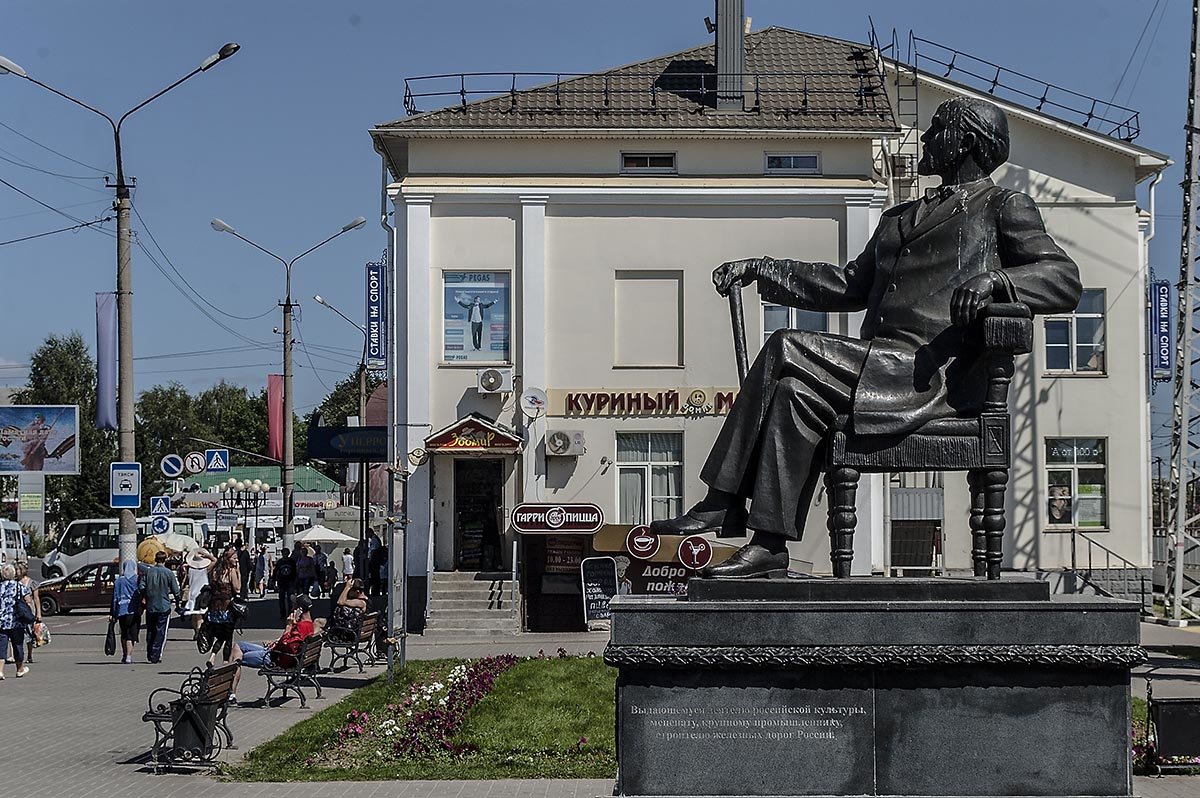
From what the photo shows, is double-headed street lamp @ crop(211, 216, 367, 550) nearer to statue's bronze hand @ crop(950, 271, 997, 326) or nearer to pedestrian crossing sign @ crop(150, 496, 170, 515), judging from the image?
pedestrian crossing sign @ crop(150, 496, 170, 515)

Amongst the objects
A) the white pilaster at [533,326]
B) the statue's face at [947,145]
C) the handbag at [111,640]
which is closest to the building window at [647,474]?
the white pilaster at [533,326]

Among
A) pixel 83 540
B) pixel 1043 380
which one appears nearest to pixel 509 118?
pixel 1043 380

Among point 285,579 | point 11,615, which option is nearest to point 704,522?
point 11,615

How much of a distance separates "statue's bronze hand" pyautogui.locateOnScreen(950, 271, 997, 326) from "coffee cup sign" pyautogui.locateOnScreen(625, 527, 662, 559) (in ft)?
65.0

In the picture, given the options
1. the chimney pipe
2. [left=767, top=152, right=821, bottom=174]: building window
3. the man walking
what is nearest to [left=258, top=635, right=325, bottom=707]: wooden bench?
the man walking

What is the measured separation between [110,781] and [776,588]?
781 centimetres

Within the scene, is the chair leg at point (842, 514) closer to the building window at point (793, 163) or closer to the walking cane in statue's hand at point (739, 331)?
the walking cane in statue's hand at point (739, 331)

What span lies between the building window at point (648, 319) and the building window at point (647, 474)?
139 centimetres

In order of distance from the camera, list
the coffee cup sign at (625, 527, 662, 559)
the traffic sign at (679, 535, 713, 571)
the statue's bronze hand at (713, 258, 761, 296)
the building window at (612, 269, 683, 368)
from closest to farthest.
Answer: the statue's bronze hand at (713, 258, 761, 296)
the traffic sign at (679, 535, 713, 571)
the coffee cup sign at (625, 527, 662, 559)
the building window at (612, 269, 683, 368)

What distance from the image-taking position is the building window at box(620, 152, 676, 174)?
94.7 feet

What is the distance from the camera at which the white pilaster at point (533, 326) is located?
92.9 ft

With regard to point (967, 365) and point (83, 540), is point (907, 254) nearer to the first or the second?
point (967, 365)

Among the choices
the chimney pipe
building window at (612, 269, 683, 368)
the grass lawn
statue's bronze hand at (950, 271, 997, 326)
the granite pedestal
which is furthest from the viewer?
the chimney pipe

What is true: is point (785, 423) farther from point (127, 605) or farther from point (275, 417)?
point (275, 417)
